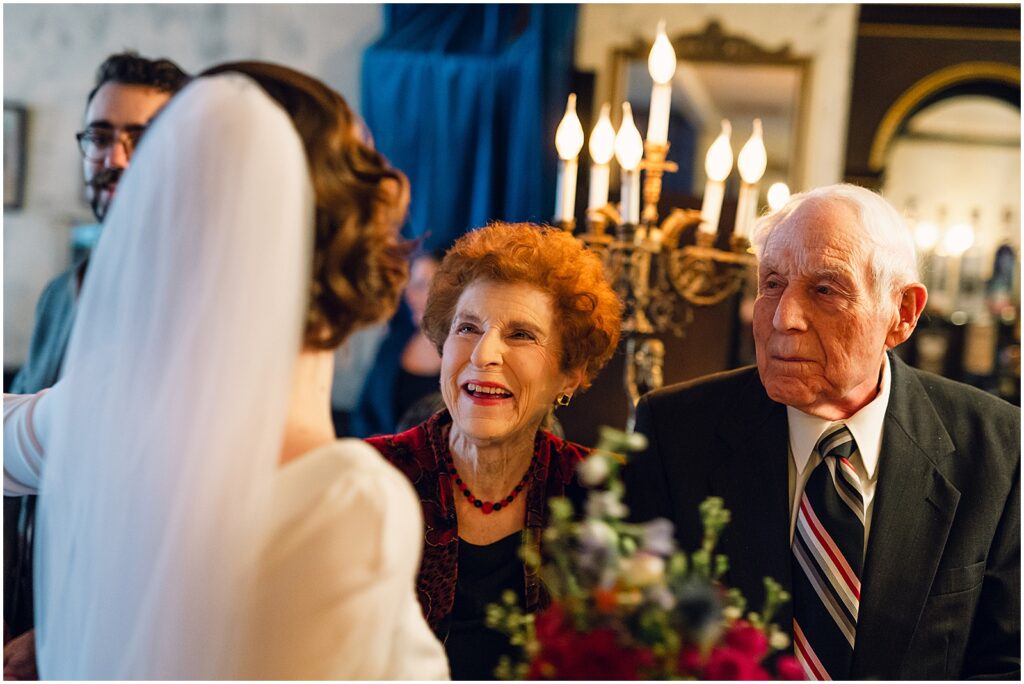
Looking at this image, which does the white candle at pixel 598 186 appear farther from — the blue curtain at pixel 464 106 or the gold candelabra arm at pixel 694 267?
the blue curtain at pixel 464 106

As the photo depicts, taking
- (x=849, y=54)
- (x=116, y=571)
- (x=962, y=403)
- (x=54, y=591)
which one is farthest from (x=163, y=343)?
(x=849, y=54)

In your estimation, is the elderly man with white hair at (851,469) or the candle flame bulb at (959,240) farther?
the candle flame bulb at (959,240)

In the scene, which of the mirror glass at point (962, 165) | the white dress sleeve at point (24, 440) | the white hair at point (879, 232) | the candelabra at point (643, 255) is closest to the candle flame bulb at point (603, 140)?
the candelabra at point (643, 255)

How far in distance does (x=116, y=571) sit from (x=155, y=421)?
0.61 feet

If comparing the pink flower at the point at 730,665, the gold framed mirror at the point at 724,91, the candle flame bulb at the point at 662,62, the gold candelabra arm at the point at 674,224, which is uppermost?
the gold framed mirror at the point at 724,91

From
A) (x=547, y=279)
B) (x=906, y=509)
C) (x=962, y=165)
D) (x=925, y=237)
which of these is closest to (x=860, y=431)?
(x=906, y=509)

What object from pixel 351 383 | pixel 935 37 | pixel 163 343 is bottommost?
pixel 351 383

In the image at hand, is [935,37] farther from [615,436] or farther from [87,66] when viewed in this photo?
[615,436]

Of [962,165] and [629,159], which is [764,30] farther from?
[962,165]

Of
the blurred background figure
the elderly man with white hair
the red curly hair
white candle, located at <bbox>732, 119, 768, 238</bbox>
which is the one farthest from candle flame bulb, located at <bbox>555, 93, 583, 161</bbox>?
the blurred background figure

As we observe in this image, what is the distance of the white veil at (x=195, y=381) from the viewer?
3.83 feet

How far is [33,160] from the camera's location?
505 centimetres

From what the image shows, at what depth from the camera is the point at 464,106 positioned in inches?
192

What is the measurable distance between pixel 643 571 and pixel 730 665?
14cm
